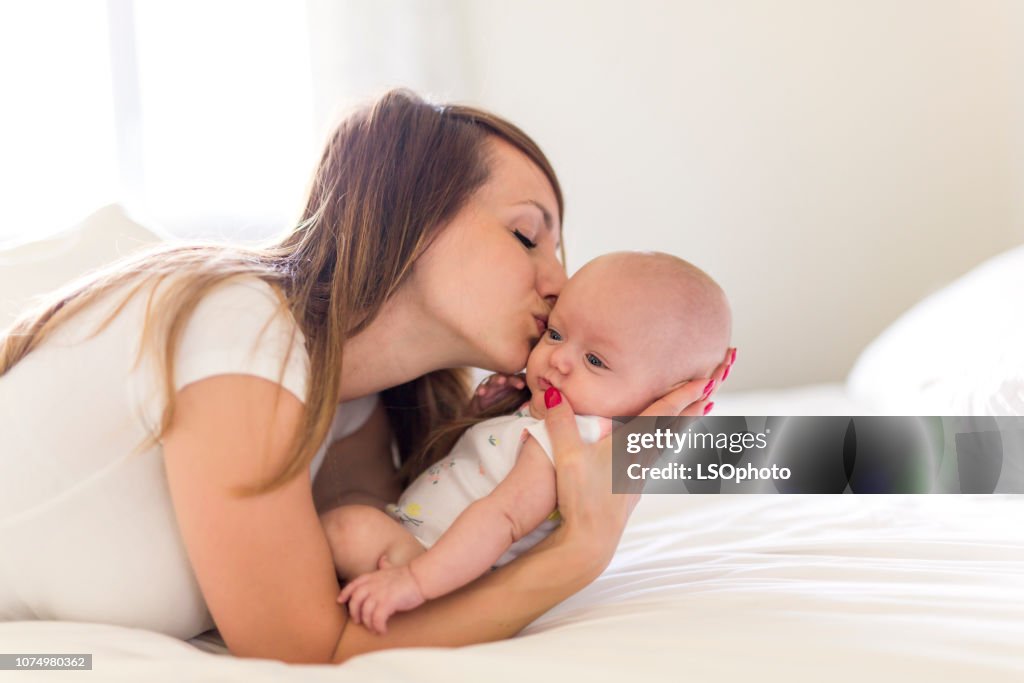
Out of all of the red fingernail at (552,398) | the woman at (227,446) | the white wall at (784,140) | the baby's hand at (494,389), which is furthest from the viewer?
the white wall at (784,140)

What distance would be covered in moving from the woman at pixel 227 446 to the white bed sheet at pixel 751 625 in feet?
0.19

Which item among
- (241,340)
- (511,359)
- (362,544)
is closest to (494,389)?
(511,359)

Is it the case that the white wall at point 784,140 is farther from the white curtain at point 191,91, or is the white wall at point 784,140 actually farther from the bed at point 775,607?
the bed at point 775,607

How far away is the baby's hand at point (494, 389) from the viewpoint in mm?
1326

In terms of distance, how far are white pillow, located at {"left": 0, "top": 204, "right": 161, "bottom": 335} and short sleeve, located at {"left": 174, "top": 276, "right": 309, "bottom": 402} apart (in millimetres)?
416

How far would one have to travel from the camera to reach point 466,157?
1.20m

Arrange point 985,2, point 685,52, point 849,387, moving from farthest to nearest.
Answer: point 685,52 → point 985,2 → point 849,387

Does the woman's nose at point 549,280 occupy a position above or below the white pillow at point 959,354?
above

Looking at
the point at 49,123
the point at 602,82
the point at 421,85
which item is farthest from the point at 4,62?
the point at 602,82

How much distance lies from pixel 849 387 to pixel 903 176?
824mm

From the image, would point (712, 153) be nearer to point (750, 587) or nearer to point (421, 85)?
point (421, 85)

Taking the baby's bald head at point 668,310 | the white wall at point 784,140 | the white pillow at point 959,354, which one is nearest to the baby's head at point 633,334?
the baby's bald head at point 668,310

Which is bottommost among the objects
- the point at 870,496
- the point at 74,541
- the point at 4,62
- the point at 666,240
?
the point at 870,496

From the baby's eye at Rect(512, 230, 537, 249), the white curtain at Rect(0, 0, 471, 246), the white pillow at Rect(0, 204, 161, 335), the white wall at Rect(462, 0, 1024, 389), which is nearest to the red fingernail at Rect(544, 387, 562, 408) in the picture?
the baby's eye at Rect(512, 230, 537, 249)
